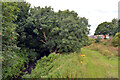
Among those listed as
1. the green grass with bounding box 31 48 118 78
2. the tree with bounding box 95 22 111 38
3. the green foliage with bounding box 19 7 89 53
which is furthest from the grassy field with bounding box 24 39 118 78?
the tree with bounding box 95 22 111 38

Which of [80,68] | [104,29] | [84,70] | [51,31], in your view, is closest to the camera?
[84,70]

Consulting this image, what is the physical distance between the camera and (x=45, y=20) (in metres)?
8.96

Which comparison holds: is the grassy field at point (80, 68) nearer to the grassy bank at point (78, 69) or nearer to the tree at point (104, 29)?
the grassy bank at point (78, 69)

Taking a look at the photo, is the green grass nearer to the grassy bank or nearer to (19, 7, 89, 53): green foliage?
the grassy bank

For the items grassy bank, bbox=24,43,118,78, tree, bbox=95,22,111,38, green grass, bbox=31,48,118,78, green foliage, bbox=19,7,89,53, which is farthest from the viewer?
tree, bbox=95,22,111,38

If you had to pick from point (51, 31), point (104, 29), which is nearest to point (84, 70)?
point (51, 31)

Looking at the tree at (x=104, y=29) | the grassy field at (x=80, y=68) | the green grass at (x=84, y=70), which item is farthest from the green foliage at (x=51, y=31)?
the tree at (x=104, y=29)

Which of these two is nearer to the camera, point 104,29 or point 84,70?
point 84,70

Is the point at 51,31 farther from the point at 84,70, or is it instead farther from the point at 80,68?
the point at 84,70

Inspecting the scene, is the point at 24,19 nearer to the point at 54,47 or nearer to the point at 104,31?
the point at 54,47

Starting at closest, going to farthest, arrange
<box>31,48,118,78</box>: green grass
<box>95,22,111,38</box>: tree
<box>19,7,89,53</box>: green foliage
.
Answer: <box>31,48,118,78</box>: green grass, <box>19,7,89,53</box>: green foliage, <box>95,22,111,38</box>: tree

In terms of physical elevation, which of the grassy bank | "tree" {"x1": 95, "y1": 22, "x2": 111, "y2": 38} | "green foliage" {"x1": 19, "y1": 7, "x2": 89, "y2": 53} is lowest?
the grassy bank

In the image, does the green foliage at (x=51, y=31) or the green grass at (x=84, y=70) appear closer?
the green grass at (x=84, y=70)

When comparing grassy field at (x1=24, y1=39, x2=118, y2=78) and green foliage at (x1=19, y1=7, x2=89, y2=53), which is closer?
grassy field at (x1=24, y1=39, x2=118, y2=78)
